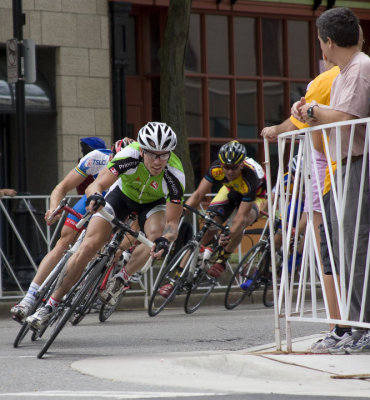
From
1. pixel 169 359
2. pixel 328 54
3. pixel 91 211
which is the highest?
pixel 328 54

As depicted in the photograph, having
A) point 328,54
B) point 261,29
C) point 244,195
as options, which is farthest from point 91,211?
point 261,29

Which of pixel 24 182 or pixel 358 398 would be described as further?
pixel 24 182

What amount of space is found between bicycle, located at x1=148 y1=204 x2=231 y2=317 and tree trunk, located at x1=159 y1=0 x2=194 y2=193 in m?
3.07

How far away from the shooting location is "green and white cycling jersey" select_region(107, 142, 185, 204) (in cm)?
962

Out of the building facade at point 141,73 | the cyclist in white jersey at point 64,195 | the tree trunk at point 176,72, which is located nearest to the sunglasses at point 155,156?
the cyclist in white jersey at point 64,195

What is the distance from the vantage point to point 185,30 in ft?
52.0


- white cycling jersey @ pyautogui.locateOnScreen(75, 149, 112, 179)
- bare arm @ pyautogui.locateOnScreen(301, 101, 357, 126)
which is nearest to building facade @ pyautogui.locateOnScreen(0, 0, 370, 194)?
white cycling jersey @ pyautogui.locateOnScreen(75, 149, 112, 179)

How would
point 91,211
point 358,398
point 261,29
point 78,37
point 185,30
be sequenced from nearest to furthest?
point 358,398 < point 91,211 < point 185,30 < point 78,37 < point 261,29

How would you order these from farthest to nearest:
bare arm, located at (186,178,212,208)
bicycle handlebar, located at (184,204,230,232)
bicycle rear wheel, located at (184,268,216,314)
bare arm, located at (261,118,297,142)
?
bare arm, located at (186,178,212,208), bicycle handlebar, located at (184,204,230,232), bicycle rear wheel, located at (184,268,216,314), bare arm, located at (261,118,297,142)

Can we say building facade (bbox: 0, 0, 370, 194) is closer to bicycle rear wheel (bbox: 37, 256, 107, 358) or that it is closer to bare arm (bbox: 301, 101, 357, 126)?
bicycle rear wheel (bbox: 37, 256, 107, 358)

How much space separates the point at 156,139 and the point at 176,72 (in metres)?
6.68

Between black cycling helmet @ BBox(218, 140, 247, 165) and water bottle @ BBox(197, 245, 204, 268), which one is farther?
water bottle @ BBox(197, 245, 204, 268)

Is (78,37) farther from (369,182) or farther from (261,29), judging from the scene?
(369,182)

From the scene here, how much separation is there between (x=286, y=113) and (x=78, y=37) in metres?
3.78
